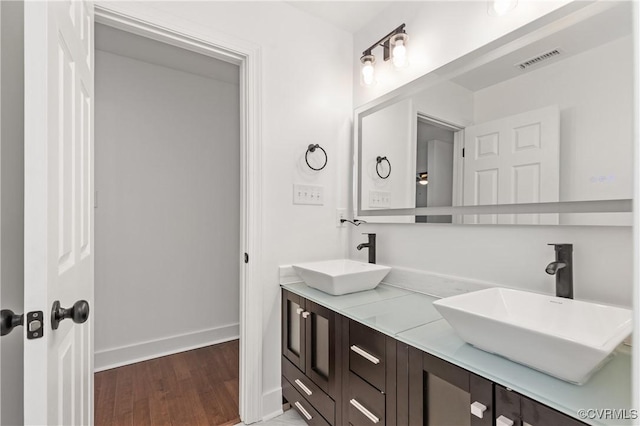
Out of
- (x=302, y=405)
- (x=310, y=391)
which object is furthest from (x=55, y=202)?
(x=302, y=405)

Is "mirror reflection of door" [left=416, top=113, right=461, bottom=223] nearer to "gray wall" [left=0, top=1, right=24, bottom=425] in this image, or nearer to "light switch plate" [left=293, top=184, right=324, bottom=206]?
"light switch plate" [left=293, top=184, right=324, bottom=206]

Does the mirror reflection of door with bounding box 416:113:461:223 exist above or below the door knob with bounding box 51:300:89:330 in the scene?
above

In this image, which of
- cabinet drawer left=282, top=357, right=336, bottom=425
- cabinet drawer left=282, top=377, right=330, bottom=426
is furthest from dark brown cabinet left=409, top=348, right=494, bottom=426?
cabinet drawer left=282, top=377, right=330, bottom=426

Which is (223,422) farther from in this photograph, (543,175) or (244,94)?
(543,175)

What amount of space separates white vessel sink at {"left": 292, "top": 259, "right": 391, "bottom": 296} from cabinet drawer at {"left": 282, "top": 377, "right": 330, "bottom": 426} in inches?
23.7

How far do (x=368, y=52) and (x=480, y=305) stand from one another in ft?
5.29

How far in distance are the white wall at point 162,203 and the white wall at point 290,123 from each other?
870 millimetres

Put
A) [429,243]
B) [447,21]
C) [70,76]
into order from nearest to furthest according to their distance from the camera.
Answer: [70,76] → [447,21] → [429,243]

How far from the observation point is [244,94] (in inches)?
71.4

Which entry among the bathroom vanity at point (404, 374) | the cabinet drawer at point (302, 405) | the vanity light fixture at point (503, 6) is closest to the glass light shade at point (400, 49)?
the vanity light fixture at point (503, 6)

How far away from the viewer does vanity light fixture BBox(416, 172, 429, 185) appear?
1.70m

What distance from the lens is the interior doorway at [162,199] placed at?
240cm

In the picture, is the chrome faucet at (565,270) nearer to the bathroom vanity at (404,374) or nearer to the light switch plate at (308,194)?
the bathroom vanity at (404,374)

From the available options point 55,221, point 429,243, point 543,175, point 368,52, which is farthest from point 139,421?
point 368,52
